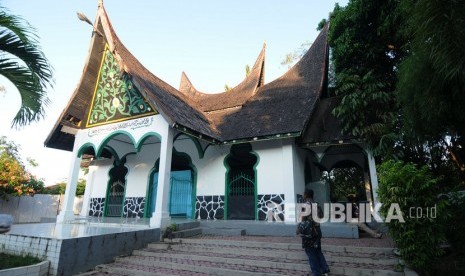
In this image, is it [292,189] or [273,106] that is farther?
[273,106]

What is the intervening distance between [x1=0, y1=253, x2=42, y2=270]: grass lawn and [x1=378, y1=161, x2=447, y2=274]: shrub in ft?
21.0

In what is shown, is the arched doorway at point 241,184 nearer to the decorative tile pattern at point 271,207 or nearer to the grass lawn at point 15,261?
the decorative tile pattern at point 271,207

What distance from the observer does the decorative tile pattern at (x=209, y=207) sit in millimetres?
9984

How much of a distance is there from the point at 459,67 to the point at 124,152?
459 inches

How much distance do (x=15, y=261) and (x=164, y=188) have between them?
3.51m

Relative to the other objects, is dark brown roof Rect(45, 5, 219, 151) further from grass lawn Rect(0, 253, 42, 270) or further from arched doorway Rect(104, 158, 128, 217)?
grass lawn Rect(0, 253, 42, 270)

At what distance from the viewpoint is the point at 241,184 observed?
10.1 metres

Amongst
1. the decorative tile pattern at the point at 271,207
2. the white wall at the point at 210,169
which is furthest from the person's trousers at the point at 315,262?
the white wall at the point at 210,169

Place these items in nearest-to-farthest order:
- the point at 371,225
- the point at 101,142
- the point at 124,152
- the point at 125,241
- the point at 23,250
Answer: the point at 23,250, the point at 125,241, the point at 371,225, the point at 101,142, the point at 124,152

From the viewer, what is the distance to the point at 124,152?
12086 millimetres

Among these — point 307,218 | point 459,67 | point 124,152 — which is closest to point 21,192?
point 124,152

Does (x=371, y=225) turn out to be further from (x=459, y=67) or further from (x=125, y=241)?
(x=125, y=241)

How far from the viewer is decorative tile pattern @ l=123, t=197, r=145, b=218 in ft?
36.9

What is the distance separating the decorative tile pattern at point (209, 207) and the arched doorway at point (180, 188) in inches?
12.3
